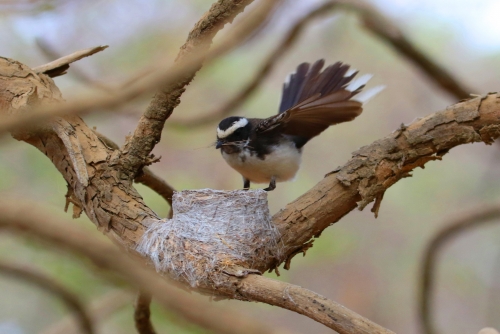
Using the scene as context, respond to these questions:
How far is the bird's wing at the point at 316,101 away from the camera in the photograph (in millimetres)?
2391

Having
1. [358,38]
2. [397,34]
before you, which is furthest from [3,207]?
[358,38]

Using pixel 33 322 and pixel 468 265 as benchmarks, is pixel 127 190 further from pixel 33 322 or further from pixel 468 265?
pixel 468 265

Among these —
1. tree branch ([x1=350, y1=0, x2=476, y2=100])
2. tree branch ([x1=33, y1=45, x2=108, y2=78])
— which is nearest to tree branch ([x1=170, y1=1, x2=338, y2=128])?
tree branch ([x1=350, y1=0, x2=476, y2=100])

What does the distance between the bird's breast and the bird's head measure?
0.20ft

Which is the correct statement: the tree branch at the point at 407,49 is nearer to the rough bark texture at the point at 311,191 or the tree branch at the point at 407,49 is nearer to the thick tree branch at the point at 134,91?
the rough bark texture at the point at 311,191

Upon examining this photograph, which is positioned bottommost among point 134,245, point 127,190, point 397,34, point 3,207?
point 3,207

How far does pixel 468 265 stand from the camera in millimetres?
6008

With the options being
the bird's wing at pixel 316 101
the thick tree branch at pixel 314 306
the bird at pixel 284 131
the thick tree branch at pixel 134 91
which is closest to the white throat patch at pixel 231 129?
the bird at pixel 284 131

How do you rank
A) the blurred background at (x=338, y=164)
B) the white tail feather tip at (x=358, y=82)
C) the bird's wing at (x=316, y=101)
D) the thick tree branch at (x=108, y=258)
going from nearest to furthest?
the thick tree branch at (x=108, y=258), the bird's wing at (x=316, y=101), the white tail feather tip at (x=358, y=82), the blurred background at (x=338, y=164)

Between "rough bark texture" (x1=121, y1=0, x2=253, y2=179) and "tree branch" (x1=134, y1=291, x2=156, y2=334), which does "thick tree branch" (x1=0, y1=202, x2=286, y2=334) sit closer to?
"rough bark texture" (x1=121, y1=0, x2=253, y2=179)

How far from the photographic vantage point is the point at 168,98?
1997 mm

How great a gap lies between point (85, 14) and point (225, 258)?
3820 mm

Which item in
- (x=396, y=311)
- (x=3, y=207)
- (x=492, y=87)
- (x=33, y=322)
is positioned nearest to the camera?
(x=3, y=207)

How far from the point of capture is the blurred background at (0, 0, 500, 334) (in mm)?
4758
